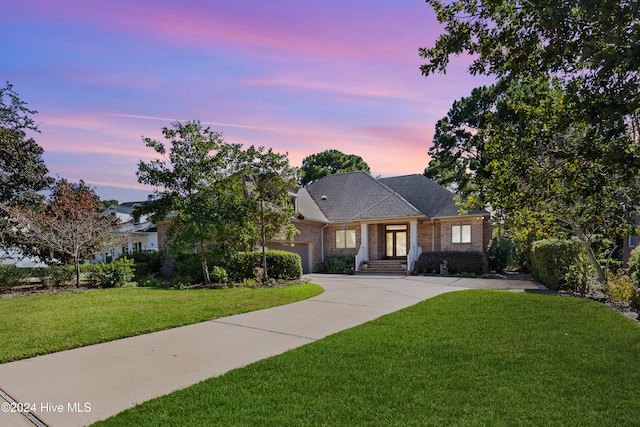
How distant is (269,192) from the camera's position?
14.3 metres

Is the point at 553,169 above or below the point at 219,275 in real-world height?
above

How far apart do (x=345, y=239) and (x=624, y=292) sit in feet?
51.8

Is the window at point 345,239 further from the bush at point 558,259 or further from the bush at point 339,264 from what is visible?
the bush at point 558,259

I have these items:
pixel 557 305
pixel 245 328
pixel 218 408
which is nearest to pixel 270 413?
pixel 218 408

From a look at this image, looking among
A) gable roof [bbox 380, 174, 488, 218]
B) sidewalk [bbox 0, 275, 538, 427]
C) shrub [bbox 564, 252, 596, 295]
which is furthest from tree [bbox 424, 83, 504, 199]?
sidewalk [bbox 0, 275, 538, 427]

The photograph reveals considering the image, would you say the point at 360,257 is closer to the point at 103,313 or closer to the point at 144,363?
the point at 103,313

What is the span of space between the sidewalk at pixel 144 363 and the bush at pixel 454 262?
1289 centimetres

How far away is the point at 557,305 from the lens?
340 inches

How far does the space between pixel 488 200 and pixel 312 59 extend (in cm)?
483

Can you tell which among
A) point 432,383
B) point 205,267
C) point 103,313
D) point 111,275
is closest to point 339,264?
point 205,267

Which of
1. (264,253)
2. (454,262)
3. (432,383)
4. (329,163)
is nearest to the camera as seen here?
(432,383)

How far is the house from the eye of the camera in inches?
824

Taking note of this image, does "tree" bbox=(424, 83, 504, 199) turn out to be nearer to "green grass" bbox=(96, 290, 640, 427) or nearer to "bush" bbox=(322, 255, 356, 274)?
"bush" bbox=(322, 255, 356, 274)

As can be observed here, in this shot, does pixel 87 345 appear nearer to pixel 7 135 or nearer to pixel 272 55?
pixel 272 55
